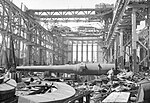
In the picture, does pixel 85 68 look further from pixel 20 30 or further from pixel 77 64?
pixel 20 30

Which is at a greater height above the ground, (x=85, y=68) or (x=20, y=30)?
(x=20, y=30)

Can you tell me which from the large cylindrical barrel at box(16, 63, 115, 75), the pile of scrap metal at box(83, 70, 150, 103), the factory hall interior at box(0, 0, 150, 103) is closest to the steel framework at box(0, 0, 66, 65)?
the factory hall interior at box(0, 0, 150, 103)

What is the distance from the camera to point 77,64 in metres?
12.0

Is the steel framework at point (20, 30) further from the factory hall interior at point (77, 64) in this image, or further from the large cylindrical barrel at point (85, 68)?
the large cylindrical barrel at point (85, 68)

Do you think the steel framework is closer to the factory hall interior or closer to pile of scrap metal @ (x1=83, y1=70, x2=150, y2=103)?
the factory hall interior

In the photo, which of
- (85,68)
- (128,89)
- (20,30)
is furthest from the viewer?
(20,30)

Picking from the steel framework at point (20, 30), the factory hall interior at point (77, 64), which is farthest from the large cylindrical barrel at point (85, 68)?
the steel framework at point (20, 30)

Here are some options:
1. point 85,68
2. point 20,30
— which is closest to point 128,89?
point 85,68

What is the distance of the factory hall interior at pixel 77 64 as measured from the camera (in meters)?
5.51

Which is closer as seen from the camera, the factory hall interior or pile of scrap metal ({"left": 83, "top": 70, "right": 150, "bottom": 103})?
pile of scrap metal ({"left": 83, "top": 70, "right": 150, "bottom": 103})

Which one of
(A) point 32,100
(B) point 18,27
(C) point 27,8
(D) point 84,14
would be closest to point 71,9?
(D) point 84,14

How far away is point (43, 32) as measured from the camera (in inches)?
1330

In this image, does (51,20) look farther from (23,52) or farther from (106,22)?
(106,22)

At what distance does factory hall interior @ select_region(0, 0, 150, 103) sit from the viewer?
5.51 m
